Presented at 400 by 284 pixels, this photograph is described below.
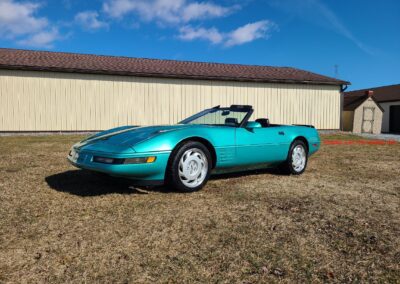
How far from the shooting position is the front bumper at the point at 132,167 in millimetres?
3715

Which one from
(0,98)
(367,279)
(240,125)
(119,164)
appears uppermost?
(0,98)

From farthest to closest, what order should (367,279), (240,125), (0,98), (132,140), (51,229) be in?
(0,98) → (240,125) → (132,140) → (51,229) → (367,279)

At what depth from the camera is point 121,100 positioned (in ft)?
54.1

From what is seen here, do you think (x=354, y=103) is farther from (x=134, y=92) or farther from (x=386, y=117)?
(x=134, y=92)

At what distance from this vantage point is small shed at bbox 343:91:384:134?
873 inches

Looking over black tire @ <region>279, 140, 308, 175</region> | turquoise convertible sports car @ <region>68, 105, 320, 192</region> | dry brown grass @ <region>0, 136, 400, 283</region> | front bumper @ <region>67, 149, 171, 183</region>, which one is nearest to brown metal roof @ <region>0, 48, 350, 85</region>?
dry brown grass @ <region>0, 136, 400, 283</region>

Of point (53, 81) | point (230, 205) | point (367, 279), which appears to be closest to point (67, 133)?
point (53, 81)

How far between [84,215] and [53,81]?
1357 centimetres

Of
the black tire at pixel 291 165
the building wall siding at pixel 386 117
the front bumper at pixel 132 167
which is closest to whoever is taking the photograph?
the front bumper at pixel 132 167

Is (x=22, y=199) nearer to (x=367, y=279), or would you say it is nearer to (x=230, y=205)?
(x=230, y=205)

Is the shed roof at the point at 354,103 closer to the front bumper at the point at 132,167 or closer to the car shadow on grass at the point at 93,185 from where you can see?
the car shadow on grass at the point at 93,185

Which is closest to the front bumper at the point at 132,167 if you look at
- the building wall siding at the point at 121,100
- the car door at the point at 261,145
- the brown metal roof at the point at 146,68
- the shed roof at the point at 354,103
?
the car door at the point at 261,145

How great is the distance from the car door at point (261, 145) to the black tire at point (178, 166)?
54 centimetres

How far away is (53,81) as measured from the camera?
1545 centimetres
